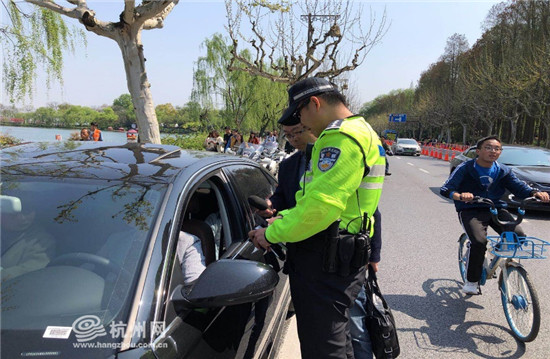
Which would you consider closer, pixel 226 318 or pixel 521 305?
pixel 226 318

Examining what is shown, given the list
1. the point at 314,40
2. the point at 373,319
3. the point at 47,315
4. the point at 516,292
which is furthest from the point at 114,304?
the point at 314,40

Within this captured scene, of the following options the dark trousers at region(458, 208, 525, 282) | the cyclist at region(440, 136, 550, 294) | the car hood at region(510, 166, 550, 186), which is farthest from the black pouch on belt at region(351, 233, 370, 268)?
the car hood at region(510, 166, 550, 186)

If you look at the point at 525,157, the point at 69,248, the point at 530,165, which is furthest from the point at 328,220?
the point at 525,157

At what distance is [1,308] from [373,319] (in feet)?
5.94

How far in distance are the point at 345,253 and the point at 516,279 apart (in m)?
2.38

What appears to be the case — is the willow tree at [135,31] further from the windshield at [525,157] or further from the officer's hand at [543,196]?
the windshield at [525,157]

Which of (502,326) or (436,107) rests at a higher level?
(436,107)

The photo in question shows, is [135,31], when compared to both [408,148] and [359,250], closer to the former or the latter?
[359,250]

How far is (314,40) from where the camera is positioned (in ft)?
54.6

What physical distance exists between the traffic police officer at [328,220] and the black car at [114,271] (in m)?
0.25

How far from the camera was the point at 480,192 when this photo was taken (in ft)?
12.4

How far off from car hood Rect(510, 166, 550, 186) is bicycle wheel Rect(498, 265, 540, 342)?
566 cm

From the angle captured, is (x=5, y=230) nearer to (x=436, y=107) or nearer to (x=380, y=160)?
(x=380, y=160)

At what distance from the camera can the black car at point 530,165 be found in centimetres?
784
